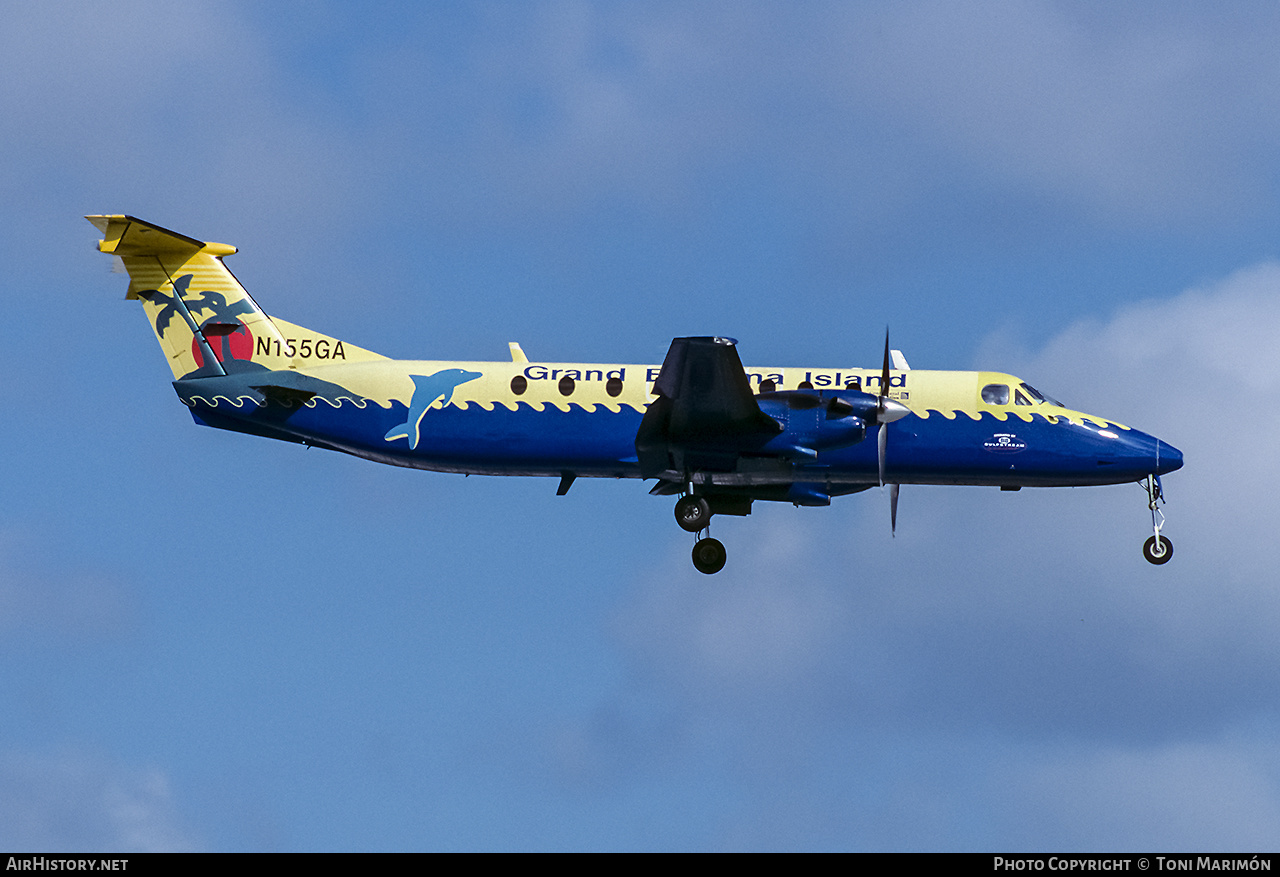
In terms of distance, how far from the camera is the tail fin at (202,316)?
37.8 metres

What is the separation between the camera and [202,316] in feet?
126

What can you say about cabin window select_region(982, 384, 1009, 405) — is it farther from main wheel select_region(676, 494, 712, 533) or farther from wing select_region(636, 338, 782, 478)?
main wheel select_region(676, 494, 712, 533)

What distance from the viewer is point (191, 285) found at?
127 ft

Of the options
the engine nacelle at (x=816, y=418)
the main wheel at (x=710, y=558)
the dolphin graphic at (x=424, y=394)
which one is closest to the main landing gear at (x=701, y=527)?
the main wheel at (x=710, y=558)

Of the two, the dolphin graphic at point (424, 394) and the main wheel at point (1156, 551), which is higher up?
the dolphin graphic at point (424, 394)

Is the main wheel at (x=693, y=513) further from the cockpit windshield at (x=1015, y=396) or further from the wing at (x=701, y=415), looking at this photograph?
the cockpit windshield at (x=1015, y=396)

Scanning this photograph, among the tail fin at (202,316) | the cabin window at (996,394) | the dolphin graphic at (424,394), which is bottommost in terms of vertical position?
the dolphin graphic at (424,394)

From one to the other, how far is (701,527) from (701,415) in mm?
3045

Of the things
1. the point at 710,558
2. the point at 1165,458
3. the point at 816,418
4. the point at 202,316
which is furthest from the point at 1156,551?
the point at 202,316

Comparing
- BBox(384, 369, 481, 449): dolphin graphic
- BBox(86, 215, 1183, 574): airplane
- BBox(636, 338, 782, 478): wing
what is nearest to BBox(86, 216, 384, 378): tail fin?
BBox(86, 215, 1183, 574): airplane

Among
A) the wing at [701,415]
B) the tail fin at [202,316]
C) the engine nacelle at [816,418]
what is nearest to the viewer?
the wing at [701,415]

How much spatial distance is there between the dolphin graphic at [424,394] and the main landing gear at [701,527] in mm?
5494
